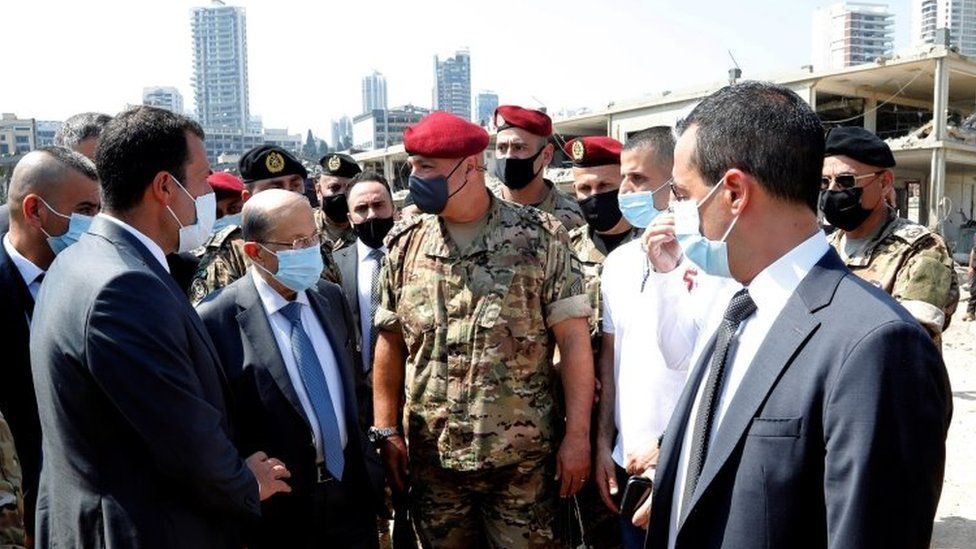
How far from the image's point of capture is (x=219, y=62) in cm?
18288

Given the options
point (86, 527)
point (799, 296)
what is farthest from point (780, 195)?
point (86, 527)

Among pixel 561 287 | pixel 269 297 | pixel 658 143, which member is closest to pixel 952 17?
pixel 658 143

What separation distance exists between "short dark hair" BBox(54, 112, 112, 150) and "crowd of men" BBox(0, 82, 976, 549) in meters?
0.02

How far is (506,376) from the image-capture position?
122 inches

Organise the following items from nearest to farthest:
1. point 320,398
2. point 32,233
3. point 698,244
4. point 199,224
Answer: point 698,244
point 199,224
point 320,398
point 32,233

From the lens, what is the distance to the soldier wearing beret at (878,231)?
3398 millimetres

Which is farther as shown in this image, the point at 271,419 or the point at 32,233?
the point at 32,233

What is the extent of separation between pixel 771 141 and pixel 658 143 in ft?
5.51

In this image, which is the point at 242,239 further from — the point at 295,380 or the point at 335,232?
the point at 335,232

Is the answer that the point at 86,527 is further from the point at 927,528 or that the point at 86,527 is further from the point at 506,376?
the point at 927,528

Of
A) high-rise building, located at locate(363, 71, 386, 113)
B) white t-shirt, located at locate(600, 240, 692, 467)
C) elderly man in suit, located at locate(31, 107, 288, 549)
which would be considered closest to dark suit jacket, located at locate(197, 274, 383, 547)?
elderly man in suit, located at locate(31, 107, 288, 549)

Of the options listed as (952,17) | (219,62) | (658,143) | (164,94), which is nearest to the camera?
(658,143)

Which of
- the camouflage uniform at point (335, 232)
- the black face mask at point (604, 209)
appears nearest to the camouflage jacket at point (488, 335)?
the black face mask at point (604, 209)

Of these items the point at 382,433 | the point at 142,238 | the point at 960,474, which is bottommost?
the point at 960,474
